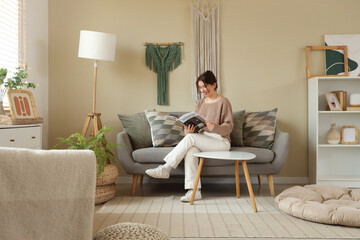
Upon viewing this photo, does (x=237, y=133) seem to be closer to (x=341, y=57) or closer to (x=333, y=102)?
(x=333, y=102)

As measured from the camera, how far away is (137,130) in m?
3.68

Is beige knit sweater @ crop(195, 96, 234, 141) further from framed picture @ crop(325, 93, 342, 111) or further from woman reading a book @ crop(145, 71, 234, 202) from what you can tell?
framed picture @ crop(325, 93, 342, 111)

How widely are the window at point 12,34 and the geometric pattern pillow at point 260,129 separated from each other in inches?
94.9

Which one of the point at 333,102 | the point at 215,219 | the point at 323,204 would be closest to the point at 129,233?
the point at 215,219

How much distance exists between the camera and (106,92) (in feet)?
13.6

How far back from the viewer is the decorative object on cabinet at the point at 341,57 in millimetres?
4012

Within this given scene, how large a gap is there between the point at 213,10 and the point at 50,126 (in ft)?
7.67

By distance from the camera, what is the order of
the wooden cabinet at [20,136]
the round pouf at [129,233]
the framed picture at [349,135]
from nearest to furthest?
the round pouf at [129,233]
the wooden cabinet at [20,136]
the framed picture at [349,135]

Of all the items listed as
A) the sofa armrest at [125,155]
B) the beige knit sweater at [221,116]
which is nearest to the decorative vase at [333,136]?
the beige knit sweater at [221,116]

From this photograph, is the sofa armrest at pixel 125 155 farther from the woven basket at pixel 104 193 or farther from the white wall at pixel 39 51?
the white wall at pixel 39 51

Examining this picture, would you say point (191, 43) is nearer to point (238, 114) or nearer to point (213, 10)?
point (213, 10)

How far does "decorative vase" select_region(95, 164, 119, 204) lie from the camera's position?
9.95 feet

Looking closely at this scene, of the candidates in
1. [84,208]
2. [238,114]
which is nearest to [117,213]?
[238,114]

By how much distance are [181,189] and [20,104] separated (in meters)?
1.80
